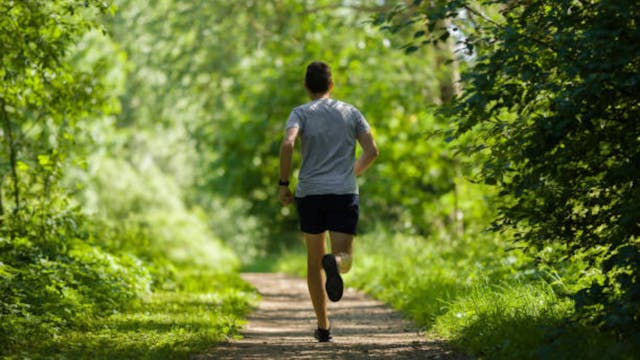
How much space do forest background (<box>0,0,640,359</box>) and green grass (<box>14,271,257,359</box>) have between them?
35mm

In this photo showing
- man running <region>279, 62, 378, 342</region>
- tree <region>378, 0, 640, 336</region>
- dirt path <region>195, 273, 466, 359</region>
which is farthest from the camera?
man running <region>279, 62, 378, 342</region>

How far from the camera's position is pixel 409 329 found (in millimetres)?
7453

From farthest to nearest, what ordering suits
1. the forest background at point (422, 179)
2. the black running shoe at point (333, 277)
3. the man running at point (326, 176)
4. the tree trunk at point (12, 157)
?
the tree trunk at point (12, 157), the man running at point (326, 176), the black running shoe at point (333, 277), the forest background at point (422, 179)

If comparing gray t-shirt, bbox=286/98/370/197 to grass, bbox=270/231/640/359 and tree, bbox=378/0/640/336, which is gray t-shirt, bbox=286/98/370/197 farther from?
grass, bbox=270/231/640/359

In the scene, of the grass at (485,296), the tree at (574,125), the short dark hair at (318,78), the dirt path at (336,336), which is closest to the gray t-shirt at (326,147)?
the short dark hair at (318,78)

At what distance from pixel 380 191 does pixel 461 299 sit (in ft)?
39.2

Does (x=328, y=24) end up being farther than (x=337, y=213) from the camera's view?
Yes

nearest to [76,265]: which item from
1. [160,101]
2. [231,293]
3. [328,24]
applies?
[231,293]

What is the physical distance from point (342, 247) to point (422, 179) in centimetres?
1237

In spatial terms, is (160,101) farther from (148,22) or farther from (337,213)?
(337,213)

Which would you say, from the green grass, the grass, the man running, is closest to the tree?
the grass

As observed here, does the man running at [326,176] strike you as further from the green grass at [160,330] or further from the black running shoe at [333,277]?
the green grass at [160,330]

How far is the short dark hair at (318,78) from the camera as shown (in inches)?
256

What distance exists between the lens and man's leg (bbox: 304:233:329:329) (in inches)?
250
